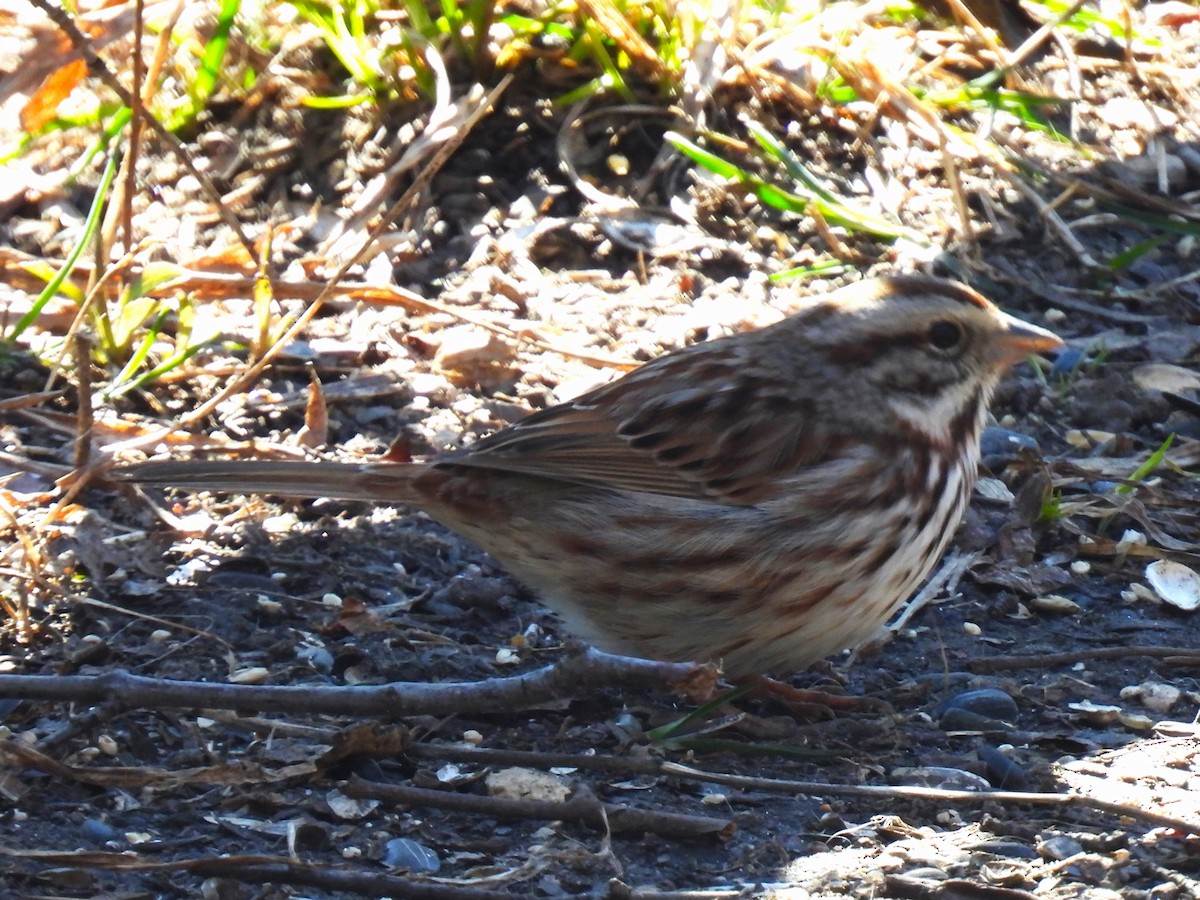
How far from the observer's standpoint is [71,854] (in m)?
2.59

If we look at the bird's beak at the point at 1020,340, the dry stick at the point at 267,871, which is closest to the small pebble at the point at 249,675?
the dry stick at the point at 267,871

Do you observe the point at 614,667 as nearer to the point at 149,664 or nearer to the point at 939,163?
the point at 149,664

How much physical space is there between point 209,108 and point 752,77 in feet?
5.96

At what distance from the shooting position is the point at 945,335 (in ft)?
12.8

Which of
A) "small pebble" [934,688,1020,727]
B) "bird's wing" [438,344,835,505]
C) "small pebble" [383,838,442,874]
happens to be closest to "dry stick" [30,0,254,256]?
"bird's wing" [438,344,835,505]

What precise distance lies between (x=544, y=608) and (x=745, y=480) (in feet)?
2.05

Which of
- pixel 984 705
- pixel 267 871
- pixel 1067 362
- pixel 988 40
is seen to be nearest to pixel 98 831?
pixel 267 871

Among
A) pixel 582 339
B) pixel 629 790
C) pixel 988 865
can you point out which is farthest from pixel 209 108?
pixel 988 865

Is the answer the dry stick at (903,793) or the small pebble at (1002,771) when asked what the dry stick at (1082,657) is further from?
the dry stick at (903,793)

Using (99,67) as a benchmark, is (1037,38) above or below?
below

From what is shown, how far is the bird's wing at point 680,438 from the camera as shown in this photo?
372 centimetres

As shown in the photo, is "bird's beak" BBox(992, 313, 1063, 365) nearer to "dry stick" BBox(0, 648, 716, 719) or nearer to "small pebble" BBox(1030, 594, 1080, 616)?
"small pebble" BBox(1030, 594, 1080, 616)

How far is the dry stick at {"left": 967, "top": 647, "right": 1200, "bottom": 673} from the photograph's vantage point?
375 cm

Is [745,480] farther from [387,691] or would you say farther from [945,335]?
[387,691]
